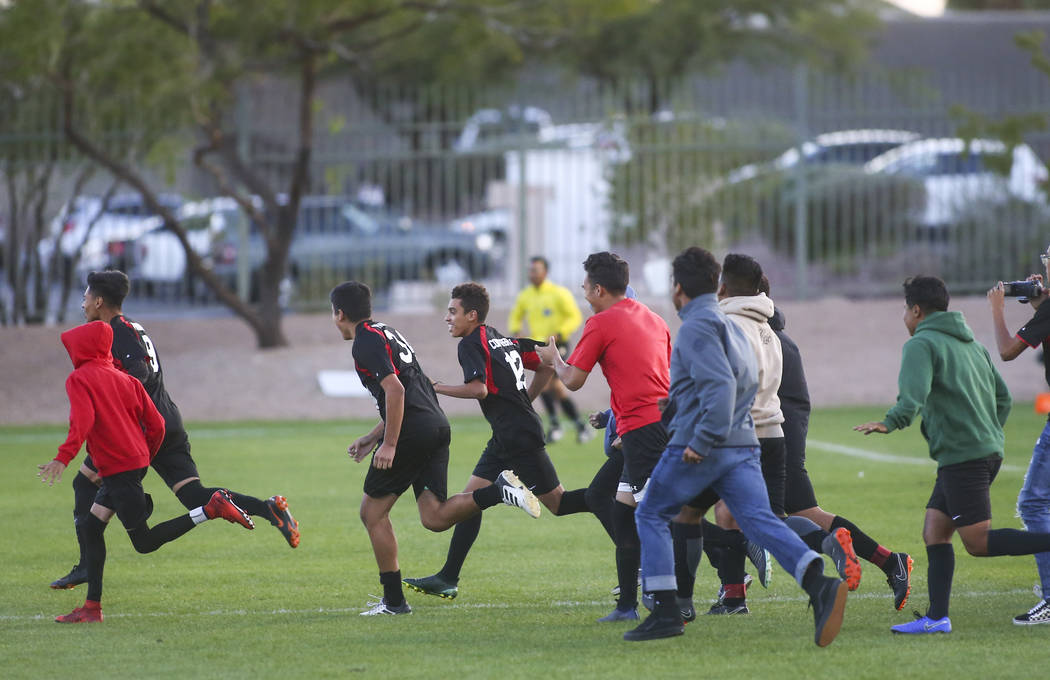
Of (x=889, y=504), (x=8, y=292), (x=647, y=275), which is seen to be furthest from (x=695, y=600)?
(x=8, y=292)

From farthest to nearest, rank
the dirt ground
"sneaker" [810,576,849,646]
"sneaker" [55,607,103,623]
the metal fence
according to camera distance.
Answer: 1. the metal fence
2. the dirt ground
3. "sneaker" [55,607,103,623]
4. "sneaker" [810,576,849,646]

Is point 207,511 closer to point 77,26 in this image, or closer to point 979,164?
point 77,26

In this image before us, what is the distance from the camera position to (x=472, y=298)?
764cm

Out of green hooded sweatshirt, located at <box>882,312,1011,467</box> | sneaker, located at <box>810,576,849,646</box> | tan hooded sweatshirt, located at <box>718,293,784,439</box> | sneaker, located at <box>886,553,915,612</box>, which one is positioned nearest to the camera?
sneaker, located at <box>810,576,849,646</box>

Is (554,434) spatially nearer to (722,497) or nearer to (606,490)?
(606,490)

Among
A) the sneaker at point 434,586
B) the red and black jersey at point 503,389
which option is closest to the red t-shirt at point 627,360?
the red and black jersey at point 503,389

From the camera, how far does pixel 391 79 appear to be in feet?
113

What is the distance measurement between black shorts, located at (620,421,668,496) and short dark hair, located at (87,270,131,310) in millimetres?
2950

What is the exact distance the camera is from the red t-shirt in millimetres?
6973

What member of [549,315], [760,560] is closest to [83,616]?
[760,560]


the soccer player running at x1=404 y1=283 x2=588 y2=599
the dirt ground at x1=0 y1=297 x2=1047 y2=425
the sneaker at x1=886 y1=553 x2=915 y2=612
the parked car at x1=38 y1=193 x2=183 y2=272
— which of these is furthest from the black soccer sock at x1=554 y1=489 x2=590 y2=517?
the parked car at x1=38 y1=193 x2=183 y2=272

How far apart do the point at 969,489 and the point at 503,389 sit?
247 centimetres

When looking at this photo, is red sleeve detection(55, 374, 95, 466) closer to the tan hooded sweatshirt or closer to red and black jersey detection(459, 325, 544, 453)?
red and black jersey detection(459, 325, 544, 453)

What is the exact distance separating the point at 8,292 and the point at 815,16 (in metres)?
20.5
